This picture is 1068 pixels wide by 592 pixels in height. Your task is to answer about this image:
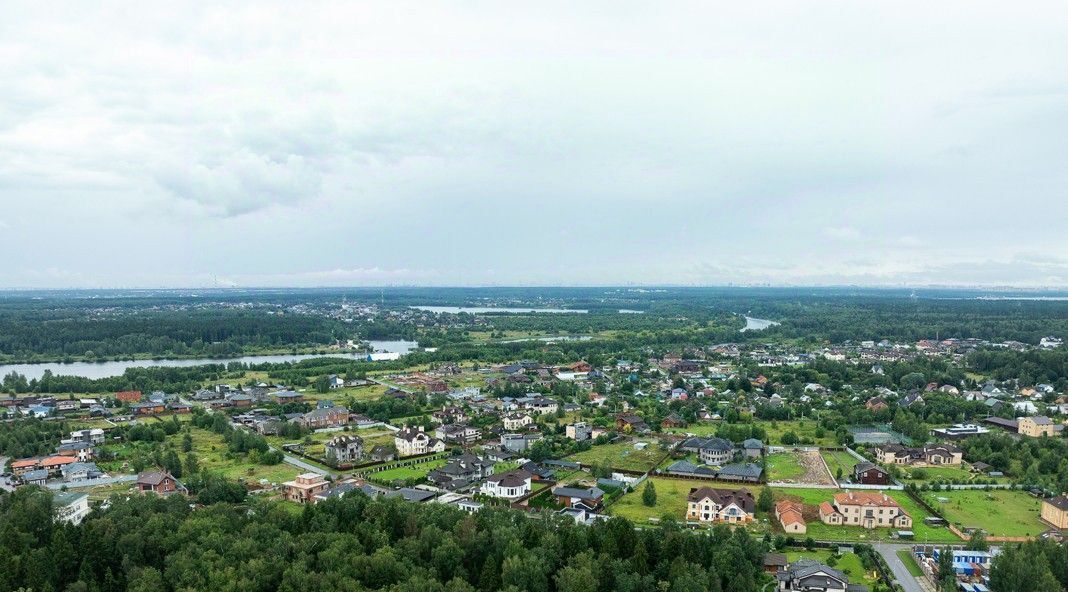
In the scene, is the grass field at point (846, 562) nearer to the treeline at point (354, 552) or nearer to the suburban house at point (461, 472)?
the treeline at point (354, 552)

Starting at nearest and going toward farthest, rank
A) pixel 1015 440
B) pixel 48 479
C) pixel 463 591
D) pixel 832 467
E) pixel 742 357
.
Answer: pixel 463 591 → pixel 48 479 → pixel 832 467 → pixel 1015 440 → pixel 742 357

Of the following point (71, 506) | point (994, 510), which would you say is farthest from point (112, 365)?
point (994, 510)

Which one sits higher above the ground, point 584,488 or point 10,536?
point 10,536

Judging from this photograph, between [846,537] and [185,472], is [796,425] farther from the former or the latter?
[185,472]

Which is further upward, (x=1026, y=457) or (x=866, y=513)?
(x=1026, y=457)

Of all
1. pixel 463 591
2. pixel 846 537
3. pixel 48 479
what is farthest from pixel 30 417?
pixel 846 537

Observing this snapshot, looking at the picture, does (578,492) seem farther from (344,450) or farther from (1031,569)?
(1031,569)

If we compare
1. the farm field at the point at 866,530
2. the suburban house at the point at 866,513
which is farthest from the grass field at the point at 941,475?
the suburban house at the point at 866,513
